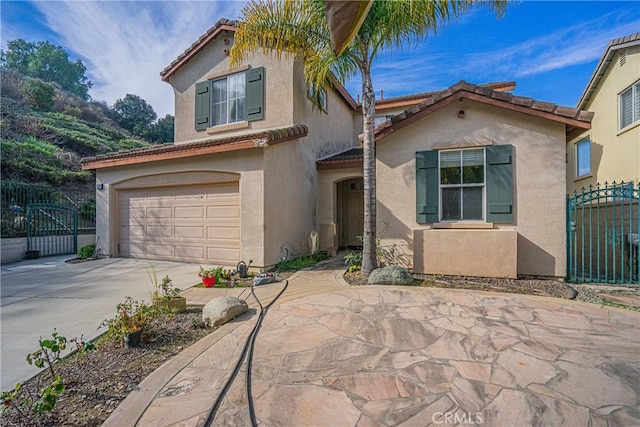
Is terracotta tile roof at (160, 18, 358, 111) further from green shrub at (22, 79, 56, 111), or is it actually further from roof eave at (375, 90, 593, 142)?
green shrub at (22, 79, 56, 111)

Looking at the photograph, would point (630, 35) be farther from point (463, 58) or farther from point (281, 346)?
point (281, 346)

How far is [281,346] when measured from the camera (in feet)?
11.7

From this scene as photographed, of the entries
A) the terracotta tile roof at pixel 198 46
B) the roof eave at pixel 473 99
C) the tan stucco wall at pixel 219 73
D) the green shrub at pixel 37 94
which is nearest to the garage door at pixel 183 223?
the tan stucco wall at pixel 219 73

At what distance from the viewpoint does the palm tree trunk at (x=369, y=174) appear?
6.72m

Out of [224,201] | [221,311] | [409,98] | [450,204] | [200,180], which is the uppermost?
[409,98]

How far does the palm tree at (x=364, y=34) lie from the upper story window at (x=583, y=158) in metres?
9.71

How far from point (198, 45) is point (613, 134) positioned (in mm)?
15270

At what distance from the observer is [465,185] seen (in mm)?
7043

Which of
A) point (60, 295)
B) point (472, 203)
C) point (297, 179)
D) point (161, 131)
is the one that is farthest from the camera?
point (161, 131)

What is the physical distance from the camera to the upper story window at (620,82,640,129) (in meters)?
8.87

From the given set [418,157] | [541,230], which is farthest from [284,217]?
[541,230]

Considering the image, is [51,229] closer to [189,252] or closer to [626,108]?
[189,252]

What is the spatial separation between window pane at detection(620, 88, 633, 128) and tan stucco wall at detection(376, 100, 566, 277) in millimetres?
5686

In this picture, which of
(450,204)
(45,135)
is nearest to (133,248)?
(450,204)
